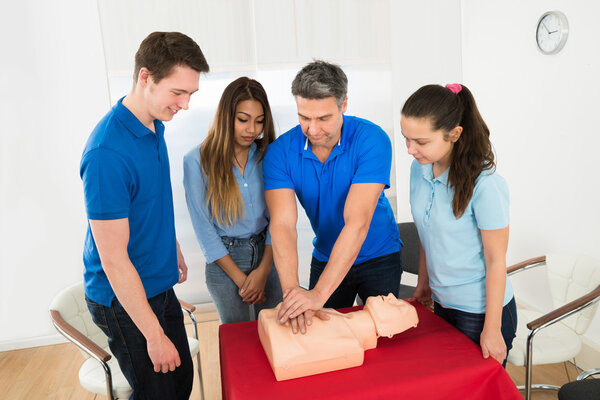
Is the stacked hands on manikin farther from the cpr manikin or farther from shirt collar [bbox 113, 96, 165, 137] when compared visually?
shirt collar [bbox 113, 96, 165, 137]

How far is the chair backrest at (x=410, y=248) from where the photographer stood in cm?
273

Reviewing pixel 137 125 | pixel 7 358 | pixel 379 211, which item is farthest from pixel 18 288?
pixel 379 211

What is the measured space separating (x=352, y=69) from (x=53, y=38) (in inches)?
80.8

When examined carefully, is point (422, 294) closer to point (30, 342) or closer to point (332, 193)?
point (332, 193)

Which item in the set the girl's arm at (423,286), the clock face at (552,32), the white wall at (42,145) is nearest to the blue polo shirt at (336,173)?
the girl's arm at (423,286)

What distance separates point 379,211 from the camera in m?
1.77

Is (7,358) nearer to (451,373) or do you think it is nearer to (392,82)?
(451,373)

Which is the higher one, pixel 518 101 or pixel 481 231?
pixel 518 101

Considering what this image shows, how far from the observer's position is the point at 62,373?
2.85 meters

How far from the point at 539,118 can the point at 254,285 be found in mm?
2150

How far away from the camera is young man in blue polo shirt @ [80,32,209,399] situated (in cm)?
123

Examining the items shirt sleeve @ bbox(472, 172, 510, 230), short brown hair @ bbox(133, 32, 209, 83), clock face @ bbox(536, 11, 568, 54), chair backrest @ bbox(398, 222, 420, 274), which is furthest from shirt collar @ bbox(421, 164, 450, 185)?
clock face @ bbox(536, 11, 568, 54)

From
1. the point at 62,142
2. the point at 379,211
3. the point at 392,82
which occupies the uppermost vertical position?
the point at 392,82

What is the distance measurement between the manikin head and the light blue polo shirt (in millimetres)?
199
